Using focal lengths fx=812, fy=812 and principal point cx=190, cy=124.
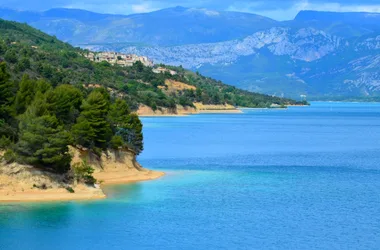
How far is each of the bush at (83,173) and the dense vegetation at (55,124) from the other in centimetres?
61

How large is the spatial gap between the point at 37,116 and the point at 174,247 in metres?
15.7

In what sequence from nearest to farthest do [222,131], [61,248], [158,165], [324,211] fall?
[61,248] → [324,211] → [158,165] → [222,131]

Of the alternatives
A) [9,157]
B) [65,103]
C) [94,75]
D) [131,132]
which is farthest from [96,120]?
[94,75]

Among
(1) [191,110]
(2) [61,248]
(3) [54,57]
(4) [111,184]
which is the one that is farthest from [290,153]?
(1) [191,110]

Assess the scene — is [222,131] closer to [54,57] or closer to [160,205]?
[54,57]

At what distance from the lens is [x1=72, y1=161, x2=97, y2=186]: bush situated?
45531 mm

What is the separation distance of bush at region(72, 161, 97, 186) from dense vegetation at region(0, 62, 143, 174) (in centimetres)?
61

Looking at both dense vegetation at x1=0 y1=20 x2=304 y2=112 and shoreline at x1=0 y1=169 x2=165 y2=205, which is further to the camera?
dense vegetation at x1=0 y1=20 x2=304 y2=112

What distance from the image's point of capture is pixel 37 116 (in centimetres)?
4659

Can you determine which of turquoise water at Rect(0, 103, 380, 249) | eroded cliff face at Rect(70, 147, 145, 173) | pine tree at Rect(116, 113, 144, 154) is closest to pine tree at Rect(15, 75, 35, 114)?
eroded cliff face at Rect(70, 147, 145, 173)

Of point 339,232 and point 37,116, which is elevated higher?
point 37,116

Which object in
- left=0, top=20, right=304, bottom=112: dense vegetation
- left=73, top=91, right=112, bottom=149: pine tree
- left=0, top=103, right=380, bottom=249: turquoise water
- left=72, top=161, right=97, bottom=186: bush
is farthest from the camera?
left=0, top=20, right=304, bottom=112: dense vegetation

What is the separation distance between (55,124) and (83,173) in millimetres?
3193

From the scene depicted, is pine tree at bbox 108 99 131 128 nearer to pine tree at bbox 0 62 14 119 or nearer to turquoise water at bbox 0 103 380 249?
turquoise water at bbox 0 103 380 249
